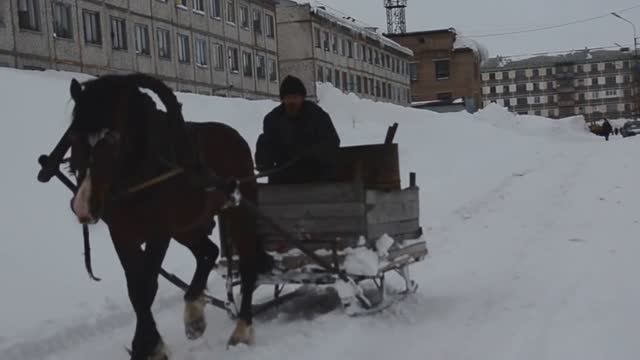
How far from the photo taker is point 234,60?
44.5 metres

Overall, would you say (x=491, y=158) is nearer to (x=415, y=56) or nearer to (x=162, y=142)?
(x=162, y=142)

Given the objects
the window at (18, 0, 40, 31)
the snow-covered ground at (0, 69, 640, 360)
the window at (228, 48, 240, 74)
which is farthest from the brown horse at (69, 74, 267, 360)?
the window at (228, 48, 240, 74)

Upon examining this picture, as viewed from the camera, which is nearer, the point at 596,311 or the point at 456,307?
the point at 596,311

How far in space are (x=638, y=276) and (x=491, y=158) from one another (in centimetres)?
1783

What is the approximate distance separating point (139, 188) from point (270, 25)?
4589cm

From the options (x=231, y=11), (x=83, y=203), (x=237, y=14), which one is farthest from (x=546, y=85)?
(x=83, y=203)

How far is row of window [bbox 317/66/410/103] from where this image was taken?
55669 mm

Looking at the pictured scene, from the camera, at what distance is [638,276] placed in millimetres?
6949

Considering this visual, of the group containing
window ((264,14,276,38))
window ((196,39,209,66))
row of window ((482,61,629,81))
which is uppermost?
row of window ((482,61,629,81))

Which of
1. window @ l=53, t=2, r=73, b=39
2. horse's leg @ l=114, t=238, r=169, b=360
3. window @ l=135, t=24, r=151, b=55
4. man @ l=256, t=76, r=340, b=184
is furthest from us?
window @ l=135, t=24, r=151, b=55

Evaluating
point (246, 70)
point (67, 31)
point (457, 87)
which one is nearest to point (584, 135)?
point (246, 70)

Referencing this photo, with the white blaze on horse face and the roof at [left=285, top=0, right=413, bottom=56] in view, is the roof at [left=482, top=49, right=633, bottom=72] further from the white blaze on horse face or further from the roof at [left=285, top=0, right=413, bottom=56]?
the white blaze on horse face

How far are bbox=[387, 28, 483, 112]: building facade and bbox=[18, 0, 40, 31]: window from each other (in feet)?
179

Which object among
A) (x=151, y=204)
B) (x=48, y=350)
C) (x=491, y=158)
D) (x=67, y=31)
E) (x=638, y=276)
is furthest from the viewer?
(x=67, y=31)
